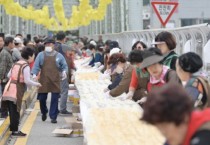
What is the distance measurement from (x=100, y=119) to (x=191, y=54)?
262 cm

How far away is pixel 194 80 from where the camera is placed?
4207 millimetres

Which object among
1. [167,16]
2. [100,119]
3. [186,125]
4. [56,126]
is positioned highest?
[167,16]

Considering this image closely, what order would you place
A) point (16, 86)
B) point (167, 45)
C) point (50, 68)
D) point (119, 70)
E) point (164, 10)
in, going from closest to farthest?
1. point (167, 45)
2. point (119, 70)
3. point (16, 86)
4. point (50, 68)
5. point (164, 10)

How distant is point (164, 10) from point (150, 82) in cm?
807

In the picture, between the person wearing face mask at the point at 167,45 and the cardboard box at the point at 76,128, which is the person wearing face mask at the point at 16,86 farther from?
Answer: the person wearing face mask at the point at 167,45

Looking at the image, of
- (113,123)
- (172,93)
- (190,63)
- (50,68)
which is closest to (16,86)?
(50,68)

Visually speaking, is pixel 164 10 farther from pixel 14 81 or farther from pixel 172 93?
pixel 172 93

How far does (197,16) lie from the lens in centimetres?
5359

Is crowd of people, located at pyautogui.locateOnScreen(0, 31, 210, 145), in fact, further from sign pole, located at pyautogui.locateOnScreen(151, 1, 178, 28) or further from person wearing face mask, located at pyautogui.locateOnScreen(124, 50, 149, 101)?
sign pole, located at pyautogui.locateOnScreen(151, 1, 178, 28)

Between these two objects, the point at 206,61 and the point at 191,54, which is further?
the point at 206,61

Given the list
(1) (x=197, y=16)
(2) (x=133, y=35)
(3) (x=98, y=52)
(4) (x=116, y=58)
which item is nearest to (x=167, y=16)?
(3) (x=98, y=52)

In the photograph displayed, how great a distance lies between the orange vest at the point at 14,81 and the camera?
31.6 ft

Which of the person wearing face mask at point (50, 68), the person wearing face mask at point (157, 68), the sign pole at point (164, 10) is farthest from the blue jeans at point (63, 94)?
the person wearing face mask at point (157, 68)

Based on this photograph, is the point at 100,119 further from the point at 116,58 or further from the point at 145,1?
the point at 145,1
